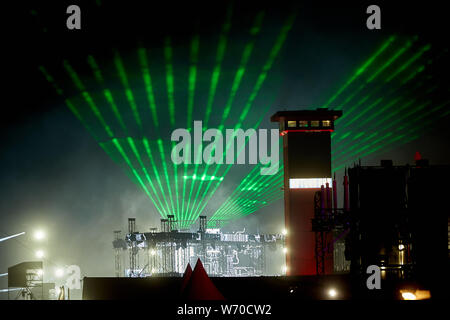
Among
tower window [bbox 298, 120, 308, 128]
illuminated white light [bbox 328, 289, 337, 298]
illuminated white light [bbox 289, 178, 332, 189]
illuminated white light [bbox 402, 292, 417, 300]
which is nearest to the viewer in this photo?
illuminated white light [bbox 402, 292, 417, 300]

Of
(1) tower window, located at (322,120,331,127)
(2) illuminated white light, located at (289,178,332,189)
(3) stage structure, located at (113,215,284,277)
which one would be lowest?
(3) stage structure, located at (113,215,284,277)

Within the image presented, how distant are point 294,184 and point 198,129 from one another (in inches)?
298

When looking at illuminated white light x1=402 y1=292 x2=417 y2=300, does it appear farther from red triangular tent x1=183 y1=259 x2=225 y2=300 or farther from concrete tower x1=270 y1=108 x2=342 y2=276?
concrete tower x1=270 y1=108 x2=342 y2=276

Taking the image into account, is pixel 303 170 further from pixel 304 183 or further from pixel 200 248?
pixel 200 248

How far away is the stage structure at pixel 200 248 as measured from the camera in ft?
126

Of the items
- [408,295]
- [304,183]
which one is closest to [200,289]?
[408,295]

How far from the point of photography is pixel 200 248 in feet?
180

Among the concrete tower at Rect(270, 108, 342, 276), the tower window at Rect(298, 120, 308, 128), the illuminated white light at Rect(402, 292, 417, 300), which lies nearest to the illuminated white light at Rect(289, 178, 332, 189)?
the concrete tower at Rect(270, 108, 342, 276)

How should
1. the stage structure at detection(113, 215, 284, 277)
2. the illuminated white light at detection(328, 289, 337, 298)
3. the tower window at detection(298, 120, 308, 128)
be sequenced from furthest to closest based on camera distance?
the stage structure at detection(113, 215, 284, 277), the tower window at detection(298, 120, 308, 128), the illuminated white light at detection(328, 289, 337, 298)

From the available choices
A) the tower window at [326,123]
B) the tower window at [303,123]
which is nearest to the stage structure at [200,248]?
the tower window at [303,123]

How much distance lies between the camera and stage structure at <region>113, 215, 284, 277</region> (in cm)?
3831

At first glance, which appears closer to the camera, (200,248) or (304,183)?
(304,183)

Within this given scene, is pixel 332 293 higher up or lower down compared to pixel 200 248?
higher up

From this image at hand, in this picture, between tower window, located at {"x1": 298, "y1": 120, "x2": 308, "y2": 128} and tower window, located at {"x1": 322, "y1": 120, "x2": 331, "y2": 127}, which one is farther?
tower window, located at {"x1": 298, "y1": 120, "x2": 308, "y2": 128}
